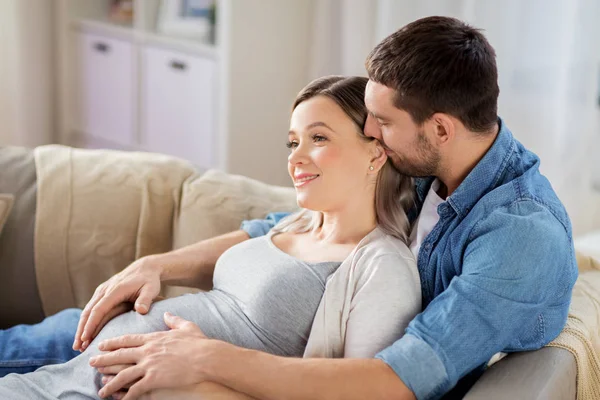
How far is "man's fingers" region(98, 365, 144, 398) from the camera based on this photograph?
1366mm

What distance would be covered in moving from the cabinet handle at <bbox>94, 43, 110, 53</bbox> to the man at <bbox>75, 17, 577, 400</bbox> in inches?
109

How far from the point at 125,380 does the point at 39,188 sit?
0.87 metres

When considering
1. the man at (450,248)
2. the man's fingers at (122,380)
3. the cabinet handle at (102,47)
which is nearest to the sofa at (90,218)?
the man at (450,248)

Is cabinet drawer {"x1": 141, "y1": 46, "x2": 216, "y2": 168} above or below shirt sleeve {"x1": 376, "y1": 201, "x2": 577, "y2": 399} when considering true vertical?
below

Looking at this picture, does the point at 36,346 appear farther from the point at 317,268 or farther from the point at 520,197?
the point at 520,197

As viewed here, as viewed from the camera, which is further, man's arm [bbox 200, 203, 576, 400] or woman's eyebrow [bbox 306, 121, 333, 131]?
woman's eyebrow [bbox 306, 121, 333, 131]

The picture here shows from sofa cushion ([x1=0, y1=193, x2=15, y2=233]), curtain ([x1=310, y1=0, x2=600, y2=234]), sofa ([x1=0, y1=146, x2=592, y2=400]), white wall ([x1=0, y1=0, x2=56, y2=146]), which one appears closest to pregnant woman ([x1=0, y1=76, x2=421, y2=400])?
sofa ([x1=0, y1=146, x2=592, y2=400])

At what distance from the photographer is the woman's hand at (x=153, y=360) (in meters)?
1.33

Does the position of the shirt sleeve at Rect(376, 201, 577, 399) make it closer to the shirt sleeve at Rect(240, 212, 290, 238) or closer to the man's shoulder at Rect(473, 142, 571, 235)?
the man's shoulder at Rect(473, 142, 571, 235)

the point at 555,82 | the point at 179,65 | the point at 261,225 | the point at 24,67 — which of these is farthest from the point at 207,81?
the point at 261,225

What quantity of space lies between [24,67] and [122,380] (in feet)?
10.5

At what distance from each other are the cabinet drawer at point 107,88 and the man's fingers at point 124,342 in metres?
2.69

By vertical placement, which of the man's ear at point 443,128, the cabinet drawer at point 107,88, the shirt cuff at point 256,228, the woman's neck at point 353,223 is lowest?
the cabinet drawer at point 107,88

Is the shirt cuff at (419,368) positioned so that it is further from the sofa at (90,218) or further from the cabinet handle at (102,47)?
the cabinet handle at (102,47)
